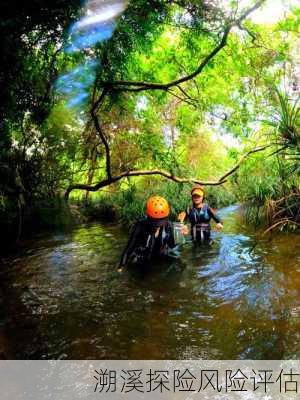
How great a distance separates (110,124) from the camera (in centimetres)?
1216

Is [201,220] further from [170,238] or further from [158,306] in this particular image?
[158,306]

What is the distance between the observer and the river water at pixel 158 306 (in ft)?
10.2

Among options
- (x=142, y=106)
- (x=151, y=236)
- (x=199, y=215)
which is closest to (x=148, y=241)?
(x=151, y=236)

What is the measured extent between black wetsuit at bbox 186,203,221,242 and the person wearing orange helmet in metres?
1.50

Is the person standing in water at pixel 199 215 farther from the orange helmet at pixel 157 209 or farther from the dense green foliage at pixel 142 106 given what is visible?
the orange helmet at pixel 157 209

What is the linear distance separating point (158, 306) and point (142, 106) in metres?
8.09

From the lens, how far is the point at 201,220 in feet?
24.3

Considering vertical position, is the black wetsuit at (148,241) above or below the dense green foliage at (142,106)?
below

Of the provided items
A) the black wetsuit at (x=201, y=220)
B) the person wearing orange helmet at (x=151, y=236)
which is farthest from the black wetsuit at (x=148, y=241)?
the black wetsuit at (x=201, y=220)

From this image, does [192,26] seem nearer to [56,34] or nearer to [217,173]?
[56,34]

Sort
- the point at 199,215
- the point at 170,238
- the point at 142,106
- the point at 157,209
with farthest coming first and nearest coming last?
the point at 142,106 < the point at 199,215 < the point at 170,238 < the point at 157,209

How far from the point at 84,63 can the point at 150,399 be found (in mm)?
5426

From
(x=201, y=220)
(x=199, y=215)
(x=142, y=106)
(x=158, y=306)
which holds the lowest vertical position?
(x=158, y=306)

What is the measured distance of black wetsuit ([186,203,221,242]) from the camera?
7.28 metres
